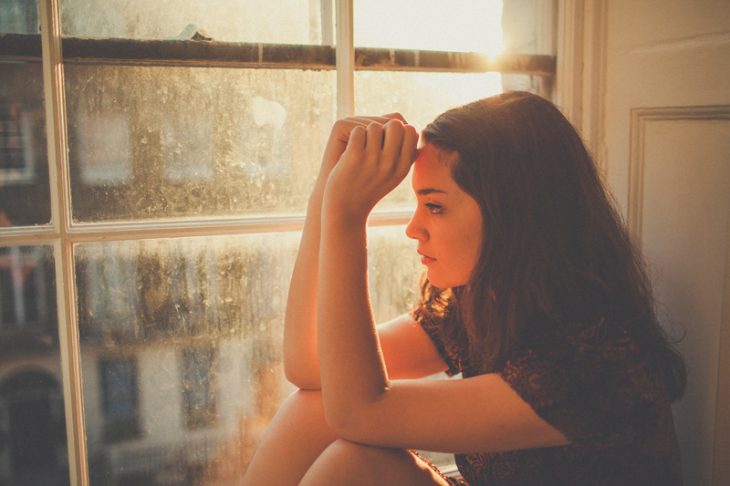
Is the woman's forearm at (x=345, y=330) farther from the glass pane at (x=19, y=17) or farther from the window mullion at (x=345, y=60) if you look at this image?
the glass pane at (x=19, y=17)

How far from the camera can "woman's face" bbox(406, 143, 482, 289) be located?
999 millimetres

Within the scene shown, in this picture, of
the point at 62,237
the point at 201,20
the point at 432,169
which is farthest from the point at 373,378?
the point at 201,20

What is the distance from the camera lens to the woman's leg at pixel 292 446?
108cm

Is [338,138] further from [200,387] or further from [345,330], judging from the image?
[200,387]

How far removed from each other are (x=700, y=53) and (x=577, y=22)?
329 millimetres

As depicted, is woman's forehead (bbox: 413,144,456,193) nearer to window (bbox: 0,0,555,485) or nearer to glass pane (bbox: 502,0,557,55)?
window (bbox: 0,0,555,485)

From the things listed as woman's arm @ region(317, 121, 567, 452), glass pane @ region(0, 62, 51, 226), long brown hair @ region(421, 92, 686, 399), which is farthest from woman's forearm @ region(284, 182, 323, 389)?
glass pane @ region(0, 62, 51, 226)

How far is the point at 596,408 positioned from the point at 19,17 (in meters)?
1.12

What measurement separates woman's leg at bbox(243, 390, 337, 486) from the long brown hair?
0.29m

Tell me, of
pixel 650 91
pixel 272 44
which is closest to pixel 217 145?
pixel 272 44

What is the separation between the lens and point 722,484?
119 cm

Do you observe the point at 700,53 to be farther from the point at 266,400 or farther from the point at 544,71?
the point at 266,400

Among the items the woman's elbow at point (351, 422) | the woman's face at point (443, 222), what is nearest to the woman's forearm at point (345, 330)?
the woman's elbow at point (351, 422)

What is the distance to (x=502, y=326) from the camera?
100 centimetres
